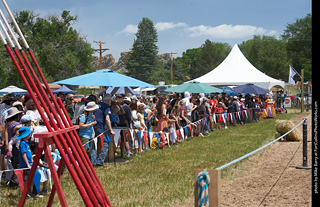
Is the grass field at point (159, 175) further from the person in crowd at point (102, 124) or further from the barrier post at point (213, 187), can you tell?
the barrier post at point (213, 187)

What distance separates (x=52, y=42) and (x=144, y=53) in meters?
60.5

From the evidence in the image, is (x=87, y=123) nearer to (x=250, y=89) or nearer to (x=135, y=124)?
(x=135, y=124)

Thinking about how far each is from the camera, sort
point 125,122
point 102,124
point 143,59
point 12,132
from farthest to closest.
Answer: point 143,59
point 125,122
point 102,124
point 12,132

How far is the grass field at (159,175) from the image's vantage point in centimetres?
725

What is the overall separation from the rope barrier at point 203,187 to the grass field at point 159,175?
3459 mm

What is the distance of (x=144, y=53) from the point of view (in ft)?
356

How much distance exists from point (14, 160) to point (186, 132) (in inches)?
369

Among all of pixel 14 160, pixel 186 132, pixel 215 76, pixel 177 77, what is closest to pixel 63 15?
pixel 215 76

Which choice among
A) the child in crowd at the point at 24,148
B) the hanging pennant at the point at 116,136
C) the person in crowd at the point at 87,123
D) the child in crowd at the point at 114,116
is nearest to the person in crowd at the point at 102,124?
the person in crowd at the point at 87,123

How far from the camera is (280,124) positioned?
51.2 feet

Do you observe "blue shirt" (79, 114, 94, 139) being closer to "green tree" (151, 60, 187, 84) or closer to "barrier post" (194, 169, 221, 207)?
"barrier post" (194, 169, 221, 207)

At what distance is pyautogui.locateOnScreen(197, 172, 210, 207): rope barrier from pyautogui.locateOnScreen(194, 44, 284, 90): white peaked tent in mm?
24326

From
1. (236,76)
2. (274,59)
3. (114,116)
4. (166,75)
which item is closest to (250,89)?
(236,76)
